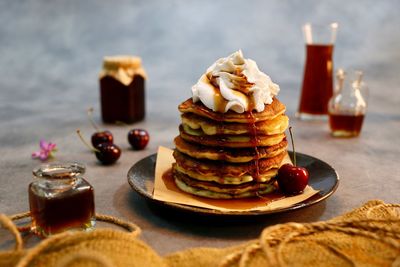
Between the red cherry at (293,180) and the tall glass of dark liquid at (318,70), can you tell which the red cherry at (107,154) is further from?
the tall glass of dark liquid at (318,70)

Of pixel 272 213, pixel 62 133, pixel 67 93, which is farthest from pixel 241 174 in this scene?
pixel 67 93

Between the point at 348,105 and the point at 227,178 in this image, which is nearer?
the point at 227,178

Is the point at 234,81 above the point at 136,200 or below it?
above

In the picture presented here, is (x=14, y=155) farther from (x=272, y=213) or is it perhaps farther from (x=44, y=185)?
(x=272, y=213)

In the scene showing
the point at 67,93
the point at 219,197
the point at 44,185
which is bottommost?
the point at 67,93

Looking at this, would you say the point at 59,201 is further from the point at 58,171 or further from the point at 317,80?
the point at 317,80

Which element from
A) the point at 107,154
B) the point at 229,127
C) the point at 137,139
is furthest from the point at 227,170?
the point at 137,139

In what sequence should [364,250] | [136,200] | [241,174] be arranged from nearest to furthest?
1. [364,250]
2. [241,174]
3. [136,200]
